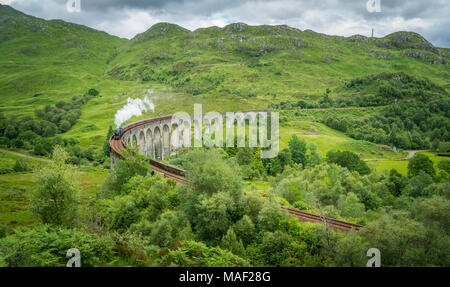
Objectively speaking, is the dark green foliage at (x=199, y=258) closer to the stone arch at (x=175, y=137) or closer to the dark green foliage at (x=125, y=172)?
the dark green foliage at (x=125, y=172)

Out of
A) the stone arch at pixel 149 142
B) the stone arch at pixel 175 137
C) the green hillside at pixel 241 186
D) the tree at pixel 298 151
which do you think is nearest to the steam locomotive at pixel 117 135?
the green hillside at pixel 241 186

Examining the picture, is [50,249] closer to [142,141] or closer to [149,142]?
[142,141]

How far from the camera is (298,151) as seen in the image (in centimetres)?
6775

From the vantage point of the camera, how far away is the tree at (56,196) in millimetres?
21547

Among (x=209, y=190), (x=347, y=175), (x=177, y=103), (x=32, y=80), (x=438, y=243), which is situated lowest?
(x=347, y=175)

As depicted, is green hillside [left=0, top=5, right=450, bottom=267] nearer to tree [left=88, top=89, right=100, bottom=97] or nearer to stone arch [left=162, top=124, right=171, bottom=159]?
tree [left=88, top=89, right=100, bottom=97]

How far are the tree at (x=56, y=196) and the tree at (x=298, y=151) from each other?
53977mm

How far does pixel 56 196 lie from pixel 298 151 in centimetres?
5585

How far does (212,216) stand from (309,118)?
329 ft

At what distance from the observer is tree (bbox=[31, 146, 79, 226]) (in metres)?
21.5

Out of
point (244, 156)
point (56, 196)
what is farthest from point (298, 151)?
point (56, 196)

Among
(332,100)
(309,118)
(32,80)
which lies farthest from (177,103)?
(32,80)
